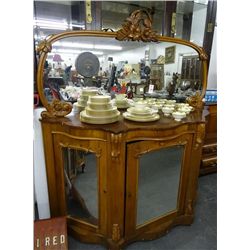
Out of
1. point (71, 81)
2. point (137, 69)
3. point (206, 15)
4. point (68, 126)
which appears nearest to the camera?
point (68, 126)

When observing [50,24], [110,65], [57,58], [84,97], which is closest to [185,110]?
[110,65]

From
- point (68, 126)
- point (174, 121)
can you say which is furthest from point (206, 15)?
point (68, 126)

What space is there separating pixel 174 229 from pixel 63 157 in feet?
3.54

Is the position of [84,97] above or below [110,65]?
below

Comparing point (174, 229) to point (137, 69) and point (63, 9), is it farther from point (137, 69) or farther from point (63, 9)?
point (63, 9)

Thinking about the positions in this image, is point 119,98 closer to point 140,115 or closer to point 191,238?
point 140,115

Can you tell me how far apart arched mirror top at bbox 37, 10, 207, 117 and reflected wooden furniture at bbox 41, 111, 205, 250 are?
7.7 inches

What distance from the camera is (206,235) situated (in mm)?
1654

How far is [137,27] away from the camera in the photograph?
1255mm

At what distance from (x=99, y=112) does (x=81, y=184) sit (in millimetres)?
505

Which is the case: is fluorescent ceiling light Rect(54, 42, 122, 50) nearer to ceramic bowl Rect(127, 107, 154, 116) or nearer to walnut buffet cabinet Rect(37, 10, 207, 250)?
walnut buffet cabinet Rect(37, 10, 207, 250)

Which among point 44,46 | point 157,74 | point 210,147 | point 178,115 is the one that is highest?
point 44,46

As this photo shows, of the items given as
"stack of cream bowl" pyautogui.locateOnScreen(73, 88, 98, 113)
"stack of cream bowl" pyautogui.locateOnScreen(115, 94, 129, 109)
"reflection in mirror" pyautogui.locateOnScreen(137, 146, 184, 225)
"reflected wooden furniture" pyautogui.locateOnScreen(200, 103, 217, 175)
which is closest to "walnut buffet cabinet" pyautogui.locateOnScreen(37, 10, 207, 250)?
"reflection in mirror" pyautogui.locateOnScreen(137, 146, 184, 225)
